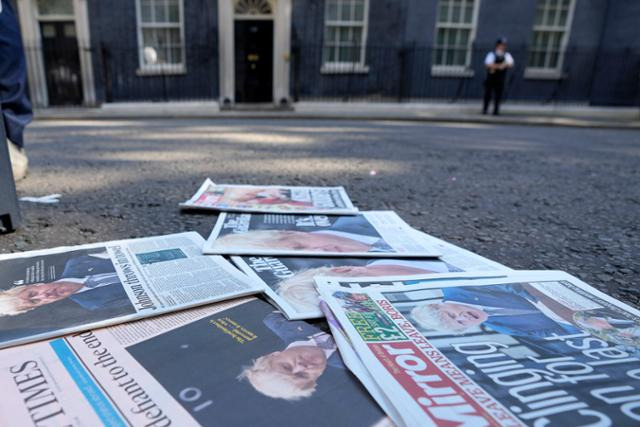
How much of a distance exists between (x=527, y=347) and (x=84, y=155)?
277 centimetres

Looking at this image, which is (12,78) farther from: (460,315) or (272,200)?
(460,315)

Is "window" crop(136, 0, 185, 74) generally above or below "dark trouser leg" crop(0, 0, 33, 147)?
above

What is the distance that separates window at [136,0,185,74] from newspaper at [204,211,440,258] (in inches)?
301

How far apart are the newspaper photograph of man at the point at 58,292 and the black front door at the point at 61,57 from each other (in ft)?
28.0

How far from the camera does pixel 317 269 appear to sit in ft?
3.29

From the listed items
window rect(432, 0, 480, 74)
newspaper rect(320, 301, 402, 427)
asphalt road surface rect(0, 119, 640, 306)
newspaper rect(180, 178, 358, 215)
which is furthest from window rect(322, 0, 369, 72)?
newspaper rect(320, 301, 402, 427)

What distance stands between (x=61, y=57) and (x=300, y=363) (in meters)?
9.36

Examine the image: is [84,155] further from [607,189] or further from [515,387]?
[607,189]

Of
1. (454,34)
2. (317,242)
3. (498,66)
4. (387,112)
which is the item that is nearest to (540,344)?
(317,242)

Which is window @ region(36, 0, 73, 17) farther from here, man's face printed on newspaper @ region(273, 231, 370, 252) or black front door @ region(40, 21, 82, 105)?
man's face printed on newspaper @ region(273, 231, 370, 252)

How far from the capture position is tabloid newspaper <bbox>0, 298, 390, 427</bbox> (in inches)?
21.4

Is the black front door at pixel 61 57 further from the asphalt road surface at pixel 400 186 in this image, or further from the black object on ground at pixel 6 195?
the black object on ground at pixel 6 195

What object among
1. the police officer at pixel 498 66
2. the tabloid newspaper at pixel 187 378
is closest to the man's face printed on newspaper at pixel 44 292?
the tabloid newspaper at pixel 187 378

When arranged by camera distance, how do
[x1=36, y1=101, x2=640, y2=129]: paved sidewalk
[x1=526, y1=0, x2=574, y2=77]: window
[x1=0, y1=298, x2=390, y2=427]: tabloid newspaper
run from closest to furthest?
[x1=0, y1=298, x2=390, y2=427]: tabloid newspaper → [x1=36, y1=101, x2=640, y2=129]: paved sidewalk → [x1=526, y1=0, x2=574, y2=77]: window
